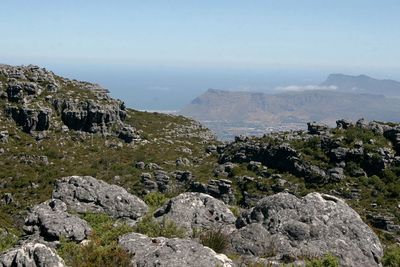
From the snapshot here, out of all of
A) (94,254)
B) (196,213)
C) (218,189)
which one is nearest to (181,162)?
(218,189)

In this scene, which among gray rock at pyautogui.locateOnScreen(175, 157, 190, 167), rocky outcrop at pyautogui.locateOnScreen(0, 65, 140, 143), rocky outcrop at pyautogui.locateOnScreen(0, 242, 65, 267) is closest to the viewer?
rocky outcrop at pyautogui.locateOnScreen(0, 242, 65, 267)

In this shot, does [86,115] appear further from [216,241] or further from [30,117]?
[216,241]

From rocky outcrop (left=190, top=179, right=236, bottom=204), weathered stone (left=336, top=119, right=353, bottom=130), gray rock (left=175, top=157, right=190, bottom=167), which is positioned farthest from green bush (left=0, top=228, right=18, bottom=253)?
weathered stone (left=336, top=119, right=353, bottom=130)

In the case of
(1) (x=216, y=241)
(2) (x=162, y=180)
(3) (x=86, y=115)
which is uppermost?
(1) (x=216, y=241)

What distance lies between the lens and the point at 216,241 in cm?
2342

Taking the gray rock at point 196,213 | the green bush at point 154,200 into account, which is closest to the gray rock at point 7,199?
the green bush at point 154,200

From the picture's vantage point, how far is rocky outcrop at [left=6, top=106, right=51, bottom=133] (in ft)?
263

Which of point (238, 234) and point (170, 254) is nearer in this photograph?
point (170, 254)

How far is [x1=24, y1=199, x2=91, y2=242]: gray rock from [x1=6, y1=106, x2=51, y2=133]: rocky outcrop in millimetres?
56336

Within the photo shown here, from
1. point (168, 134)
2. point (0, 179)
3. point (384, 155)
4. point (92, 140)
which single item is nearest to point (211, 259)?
point (384, 155)

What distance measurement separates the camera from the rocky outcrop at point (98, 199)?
102 feet

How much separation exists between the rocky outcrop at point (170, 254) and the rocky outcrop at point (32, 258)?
3.14 m

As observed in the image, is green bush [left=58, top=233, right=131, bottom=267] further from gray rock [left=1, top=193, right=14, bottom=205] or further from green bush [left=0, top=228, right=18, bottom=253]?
gray rock [left=1, top=193, right=14, bottom=205]

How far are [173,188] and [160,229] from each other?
4218cm
